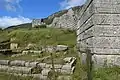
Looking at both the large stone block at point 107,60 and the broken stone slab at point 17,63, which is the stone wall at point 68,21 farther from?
the large stone block at point 107,60

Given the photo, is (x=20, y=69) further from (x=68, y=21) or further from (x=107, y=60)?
(x=68, y=21)

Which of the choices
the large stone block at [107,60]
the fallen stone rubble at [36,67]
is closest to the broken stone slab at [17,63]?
the fallen stone rubble at [36,67]

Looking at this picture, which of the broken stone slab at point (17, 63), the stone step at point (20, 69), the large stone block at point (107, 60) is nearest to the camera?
the large stone block at point (107, 60)

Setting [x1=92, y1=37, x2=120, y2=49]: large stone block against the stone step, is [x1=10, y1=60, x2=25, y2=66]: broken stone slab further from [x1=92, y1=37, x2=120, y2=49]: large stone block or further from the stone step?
[x1=92, y1=37, x2=120, y2=49]: large stone block

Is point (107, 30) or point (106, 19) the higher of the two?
point (106, 19)

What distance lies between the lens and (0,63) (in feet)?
39.9

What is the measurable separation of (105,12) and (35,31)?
29.1 m

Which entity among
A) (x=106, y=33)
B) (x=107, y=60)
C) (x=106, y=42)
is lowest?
(x=107, y=60)

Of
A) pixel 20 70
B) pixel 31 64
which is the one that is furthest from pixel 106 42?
pixel 20 70

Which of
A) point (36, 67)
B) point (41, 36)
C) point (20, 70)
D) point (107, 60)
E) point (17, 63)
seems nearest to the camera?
point (107, 60)

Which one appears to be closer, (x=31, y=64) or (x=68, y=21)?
(x=31, y=64)

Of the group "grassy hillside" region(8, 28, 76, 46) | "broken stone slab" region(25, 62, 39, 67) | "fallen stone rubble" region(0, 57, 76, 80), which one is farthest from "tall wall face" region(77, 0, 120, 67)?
"grassy hillside" region(8, 28, 76, 46)

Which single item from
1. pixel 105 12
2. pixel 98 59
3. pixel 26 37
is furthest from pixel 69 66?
pixel 26 37

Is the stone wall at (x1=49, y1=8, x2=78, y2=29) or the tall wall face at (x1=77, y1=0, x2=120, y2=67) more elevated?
the stone wall at (x1=49, y1=8, x2=78, y2=29)
